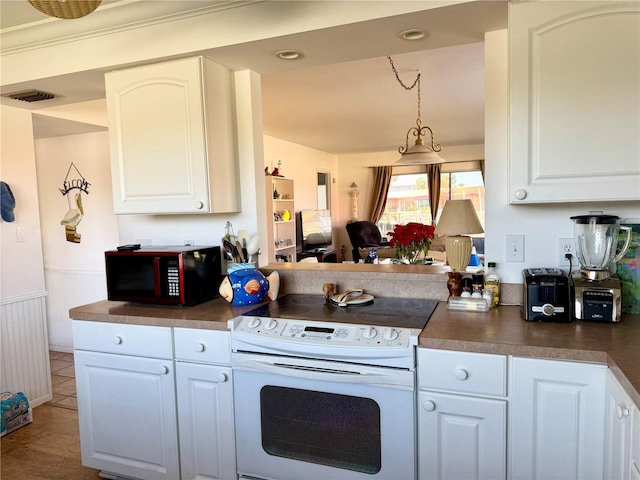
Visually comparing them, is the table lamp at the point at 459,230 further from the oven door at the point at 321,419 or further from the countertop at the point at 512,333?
the oven door at the point at 321,419

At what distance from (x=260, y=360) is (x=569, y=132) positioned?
1.47 metres

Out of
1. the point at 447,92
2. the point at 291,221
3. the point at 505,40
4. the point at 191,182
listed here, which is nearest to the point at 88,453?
the point at 191,182

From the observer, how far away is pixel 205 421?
1.95 meters

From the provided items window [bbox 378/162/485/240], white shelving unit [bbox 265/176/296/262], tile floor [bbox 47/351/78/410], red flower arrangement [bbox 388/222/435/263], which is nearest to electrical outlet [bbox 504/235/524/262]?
red flower arrangement [bbox 388/222/435/263]

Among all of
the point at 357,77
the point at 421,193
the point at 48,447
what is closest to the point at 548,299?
the point at 357,77

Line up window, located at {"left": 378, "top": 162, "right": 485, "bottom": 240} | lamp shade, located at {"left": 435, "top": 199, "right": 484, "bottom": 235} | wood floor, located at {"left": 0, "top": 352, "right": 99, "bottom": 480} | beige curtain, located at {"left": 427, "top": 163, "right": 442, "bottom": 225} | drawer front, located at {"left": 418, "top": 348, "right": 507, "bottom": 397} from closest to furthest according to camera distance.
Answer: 1. drawer front, located at {"left": 418, "top": 348, "right": 507, "bottom": 397}
2. lamp shade, located at {"left": 435, "top": 199, "right": 484, "bottom": 235}
3. wood floor, located at {"left": 0, "top": 352, "right": 99, "bottom": 480}
4. window, located at {"left": 378, "top": 162, "right": 485, "bottom": 240}
5. beige curtain, located at {"left": 427, "top": 163, "right": 442, "bottom": 225}

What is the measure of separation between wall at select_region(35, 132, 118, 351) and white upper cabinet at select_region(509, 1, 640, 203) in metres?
3.69

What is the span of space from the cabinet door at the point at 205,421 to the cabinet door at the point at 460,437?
80cm

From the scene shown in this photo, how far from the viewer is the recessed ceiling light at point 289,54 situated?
2.16m

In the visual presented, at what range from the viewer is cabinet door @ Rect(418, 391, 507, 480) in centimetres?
153

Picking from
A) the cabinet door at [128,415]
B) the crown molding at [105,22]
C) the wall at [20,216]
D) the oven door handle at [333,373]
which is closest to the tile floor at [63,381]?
the wall at [20,216]

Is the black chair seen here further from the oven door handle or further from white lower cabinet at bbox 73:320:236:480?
the oven door handle

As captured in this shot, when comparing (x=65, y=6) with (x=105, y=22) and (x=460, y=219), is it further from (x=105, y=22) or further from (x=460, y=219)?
(x=460, y=219)

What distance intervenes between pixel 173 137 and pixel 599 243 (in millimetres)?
1974
